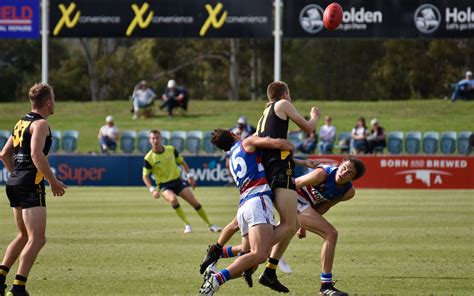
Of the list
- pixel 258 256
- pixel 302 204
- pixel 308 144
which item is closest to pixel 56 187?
pixel 258 256

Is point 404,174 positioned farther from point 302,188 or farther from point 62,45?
point 62,45

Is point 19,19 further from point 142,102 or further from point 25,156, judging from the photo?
point 25,156

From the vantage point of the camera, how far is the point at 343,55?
70938 millimetres

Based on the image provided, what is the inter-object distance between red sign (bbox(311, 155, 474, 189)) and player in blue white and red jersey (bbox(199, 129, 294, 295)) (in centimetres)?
2321

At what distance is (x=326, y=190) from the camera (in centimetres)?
1302

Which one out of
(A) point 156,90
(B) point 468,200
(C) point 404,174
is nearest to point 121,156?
(C) point 404,174

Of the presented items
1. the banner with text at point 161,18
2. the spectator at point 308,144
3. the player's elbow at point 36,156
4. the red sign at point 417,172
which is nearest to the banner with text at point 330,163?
the red sign at point 417,172

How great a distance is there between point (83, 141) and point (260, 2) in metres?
13.7

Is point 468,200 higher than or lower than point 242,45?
lower

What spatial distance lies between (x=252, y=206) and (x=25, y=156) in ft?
8.01

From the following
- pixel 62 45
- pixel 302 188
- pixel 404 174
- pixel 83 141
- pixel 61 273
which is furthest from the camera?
pixel 62 45

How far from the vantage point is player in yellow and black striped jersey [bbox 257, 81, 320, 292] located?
11.5 metres

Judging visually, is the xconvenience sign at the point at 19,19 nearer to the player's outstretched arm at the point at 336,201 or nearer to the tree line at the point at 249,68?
the player's outstretched arm at the point at 336,201

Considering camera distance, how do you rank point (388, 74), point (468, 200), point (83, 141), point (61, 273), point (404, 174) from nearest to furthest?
point (61, 273) < point (468, 200) < point (404, 174) < point (83, 141) < point (388, 74)
